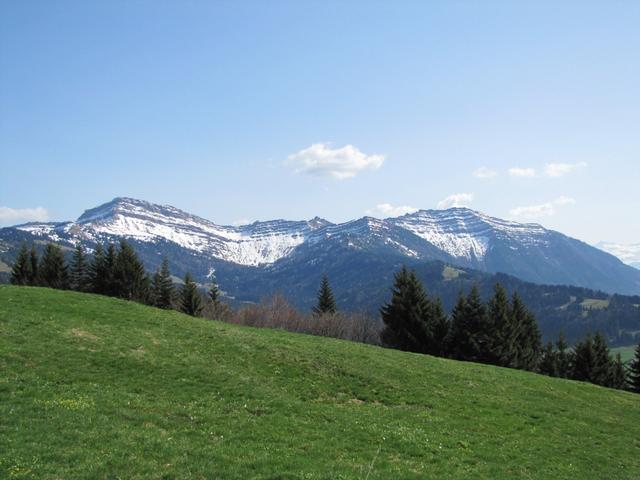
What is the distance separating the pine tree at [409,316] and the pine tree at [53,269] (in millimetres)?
77007

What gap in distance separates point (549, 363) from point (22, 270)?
114 metres

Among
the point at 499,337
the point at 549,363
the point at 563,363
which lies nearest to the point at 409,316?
the point at 499,337

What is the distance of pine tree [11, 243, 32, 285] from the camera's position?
4190 inches

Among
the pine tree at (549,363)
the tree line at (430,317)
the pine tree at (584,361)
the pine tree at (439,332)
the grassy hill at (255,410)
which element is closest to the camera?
the grassy hill at (255,410)

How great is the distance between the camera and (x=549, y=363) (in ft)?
301

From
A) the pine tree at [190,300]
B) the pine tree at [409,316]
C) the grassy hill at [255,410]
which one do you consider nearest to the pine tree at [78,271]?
the pine tree at [190,300]

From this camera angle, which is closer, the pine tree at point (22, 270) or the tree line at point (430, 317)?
the tree line at point (430, 317)

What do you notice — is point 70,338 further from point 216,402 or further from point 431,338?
point 431,338

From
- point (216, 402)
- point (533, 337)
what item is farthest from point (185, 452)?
point (533, 337)

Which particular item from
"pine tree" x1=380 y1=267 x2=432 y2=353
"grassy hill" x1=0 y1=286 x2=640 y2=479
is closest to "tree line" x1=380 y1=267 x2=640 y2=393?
"pine tree" x1=380 y1=267 x2=432 y2=353

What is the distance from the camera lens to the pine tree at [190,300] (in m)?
103

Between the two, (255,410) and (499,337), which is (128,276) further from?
(255,410)

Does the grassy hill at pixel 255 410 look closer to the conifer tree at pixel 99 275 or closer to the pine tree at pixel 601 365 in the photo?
the pine tree at pixel 601 365

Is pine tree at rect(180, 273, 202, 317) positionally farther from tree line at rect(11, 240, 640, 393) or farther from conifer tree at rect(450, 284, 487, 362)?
conifer tree at rect(450, 284, 487, 362)
